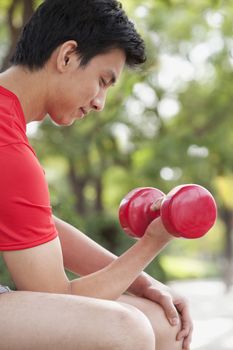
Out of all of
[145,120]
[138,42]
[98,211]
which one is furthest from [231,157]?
[138,42]

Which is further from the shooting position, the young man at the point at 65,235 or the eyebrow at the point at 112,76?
the eyebrow at the point at 112,76

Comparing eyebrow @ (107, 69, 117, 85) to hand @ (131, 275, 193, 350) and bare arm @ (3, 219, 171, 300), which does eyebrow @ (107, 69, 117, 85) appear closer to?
bare arm @ (3, 219, 171, 300)

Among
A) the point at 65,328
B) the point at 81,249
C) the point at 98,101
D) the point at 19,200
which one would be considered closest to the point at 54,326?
the point at 65,328

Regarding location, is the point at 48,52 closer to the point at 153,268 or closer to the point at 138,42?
the point at 138,42

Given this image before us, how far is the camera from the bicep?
1567 millimetres

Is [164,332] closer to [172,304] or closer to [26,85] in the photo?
[172,304]

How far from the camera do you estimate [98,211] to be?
484 inches

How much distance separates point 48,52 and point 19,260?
0.54m

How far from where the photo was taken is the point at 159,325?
182 centimetres

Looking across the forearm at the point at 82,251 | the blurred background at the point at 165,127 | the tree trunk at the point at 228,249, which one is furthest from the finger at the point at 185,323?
the tree trunk at the point at 228,249

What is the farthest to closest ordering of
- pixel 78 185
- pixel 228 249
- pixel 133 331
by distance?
pixel 228 249 → pixel 78 185 → pixel 133 331

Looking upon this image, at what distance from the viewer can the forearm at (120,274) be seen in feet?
5.55

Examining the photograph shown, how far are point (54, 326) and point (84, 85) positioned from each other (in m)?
0.61

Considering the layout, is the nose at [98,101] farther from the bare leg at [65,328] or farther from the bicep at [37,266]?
the bare leg at [65,328]
